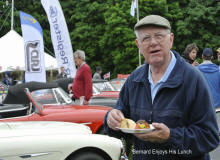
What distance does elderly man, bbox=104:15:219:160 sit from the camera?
199 cm

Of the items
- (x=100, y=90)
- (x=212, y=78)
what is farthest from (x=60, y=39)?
(x=212, y=78)

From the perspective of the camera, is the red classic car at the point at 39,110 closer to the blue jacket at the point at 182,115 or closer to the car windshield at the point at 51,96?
the car windshield at the point at 51,96

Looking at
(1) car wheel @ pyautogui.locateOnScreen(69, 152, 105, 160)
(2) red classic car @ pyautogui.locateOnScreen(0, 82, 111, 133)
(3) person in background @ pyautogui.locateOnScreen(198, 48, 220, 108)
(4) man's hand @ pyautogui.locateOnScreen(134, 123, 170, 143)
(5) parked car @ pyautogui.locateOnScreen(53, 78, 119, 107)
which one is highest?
(4) man's hand @ pyautogui.locateOnScreen(134, 123, 170, 143)

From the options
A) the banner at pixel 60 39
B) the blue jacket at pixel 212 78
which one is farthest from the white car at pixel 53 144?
the banner at pixel 60 39

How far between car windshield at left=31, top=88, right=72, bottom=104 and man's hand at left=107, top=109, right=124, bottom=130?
4.88 metres

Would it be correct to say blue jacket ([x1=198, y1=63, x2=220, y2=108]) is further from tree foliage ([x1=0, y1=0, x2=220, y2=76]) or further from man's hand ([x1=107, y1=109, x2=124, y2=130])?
tree foliage ([x1=0, y1=0, x2=220, y2=76])

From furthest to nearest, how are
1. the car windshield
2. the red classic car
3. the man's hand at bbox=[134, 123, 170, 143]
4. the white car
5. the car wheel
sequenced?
the car windshield, the red classic car, the car wheel, the white car, the man's hand at bbox=[134, 123, 170, 143]

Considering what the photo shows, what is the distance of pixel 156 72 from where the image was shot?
224 centimetres

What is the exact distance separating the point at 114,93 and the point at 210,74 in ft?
19.3

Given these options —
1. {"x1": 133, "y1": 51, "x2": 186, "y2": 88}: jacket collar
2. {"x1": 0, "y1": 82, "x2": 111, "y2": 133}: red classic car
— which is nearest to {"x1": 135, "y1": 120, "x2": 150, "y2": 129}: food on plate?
{"x1": 133, "y1": 51, "x2": 186, "y2": 88}: jacket collar

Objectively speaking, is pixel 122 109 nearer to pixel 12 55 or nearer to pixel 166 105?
pixel 166 105

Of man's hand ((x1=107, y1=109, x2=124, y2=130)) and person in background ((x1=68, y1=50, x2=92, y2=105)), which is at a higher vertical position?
man's hand ((x1=107, y1=109, x2=124, y2=130))

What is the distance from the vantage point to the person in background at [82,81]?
330 inches

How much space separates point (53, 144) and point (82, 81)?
14.2 ft
